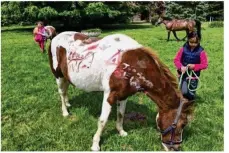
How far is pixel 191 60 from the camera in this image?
19.9ft

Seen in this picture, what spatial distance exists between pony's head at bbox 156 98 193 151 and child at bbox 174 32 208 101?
53.5 inches

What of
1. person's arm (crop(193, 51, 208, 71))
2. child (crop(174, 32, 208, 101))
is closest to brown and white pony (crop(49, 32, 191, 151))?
child (crop(174, 32, 208, 101))

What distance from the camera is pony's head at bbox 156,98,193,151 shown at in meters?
4.62

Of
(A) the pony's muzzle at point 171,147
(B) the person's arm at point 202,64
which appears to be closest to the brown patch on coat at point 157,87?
(A) the pony's muzzle at point 171,147

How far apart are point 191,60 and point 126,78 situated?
177cm

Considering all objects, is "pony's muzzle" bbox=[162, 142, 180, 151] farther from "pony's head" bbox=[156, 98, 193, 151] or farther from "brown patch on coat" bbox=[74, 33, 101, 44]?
"brown patch on coat" bbox=[74, 33, 101, 44]

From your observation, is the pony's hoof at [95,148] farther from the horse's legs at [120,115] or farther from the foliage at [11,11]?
the foliage at [11,11]

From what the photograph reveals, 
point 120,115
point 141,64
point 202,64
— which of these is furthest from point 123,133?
point 202,64

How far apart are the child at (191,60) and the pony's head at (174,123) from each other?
4.46 feet

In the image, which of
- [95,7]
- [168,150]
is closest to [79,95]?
[168,150]

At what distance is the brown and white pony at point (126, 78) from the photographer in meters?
4.69

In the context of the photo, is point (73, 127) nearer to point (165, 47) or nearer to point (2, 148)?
point (2, 148)

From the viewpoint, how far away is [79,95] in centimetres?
786

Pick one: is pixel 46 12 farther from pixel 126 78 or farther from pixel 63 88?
pixel 126 78
